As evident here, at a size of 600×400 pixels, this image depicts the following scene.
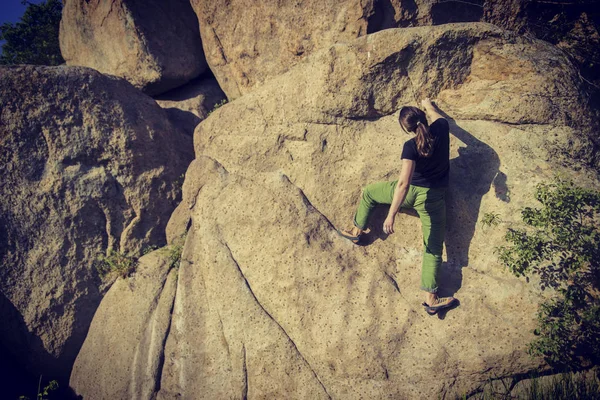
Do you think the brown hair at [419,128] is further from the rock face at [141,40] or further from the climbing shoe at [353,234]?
the rock face at [141,40]

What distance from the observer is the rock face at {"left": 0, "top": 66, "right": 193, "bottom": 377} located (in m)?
5.52

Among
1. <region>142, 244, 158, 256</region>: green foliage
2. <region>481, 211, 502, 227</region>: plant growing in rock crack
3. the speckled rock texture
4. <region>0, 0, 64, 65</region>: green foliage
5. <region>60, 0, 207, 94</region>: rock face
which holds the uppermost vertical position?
<region>0, 0, 64, 65</region>: green foliage

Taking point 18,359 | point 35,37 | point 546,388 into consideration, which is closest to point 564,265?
point 546,388

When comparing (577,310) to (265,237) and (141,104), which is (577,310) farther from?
(141,104)

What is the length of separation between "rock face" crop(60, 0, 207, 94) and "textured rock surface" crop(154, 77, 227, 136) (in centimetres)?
23

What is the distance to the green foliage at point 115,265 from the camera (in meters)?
5.80

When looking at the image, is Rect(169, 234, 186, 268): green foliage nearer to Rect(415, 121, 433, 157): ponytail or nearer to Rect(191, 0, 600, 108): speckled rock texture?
Rect(191, 0, 600, 108): speckled rock texture

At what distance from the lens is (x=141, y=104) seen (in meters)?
6.36

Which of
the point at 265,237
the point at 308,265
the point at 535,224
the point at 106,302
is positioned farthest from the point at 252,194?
the point at 535,224

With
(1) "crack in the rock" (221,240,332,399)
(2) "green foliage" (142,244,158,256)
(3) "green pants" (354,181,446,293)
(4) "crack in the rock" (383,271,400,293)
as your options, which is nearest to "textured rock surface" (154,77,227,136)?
(2) "green foliage" (142,244,158,256)

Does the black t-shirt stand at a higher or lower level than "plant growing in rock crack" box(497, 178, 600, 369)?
higher

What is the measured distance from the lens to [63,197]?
18.7 feet

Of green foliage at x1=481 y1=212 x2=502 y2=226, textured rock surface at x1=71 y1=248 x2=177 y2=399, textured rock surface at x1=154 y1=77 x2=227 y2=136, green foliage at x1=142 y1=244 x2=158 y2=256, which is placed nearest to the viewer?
green foliage at x1=481 y1=212 x2=502 y2=226

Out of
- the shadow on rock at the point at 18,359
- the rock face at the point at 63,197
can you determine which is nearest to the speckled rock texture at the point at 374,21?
the rock face at the point at 63,197
